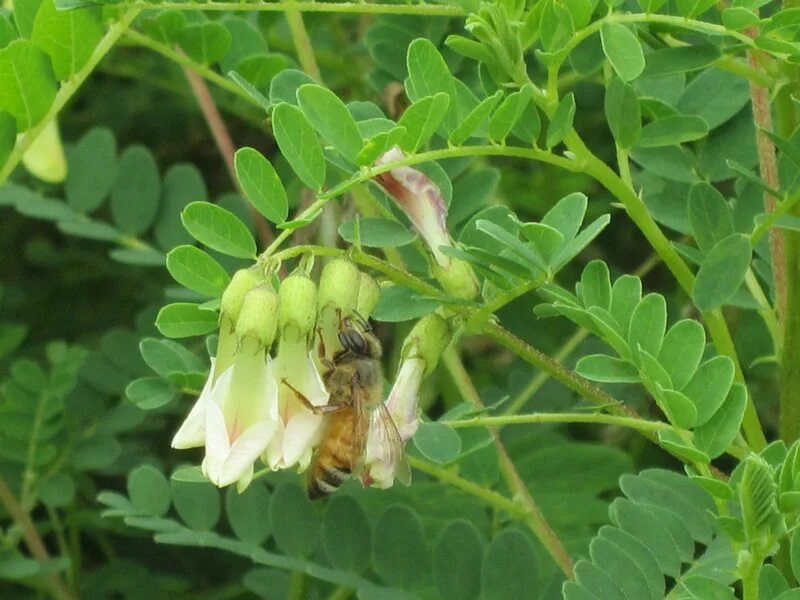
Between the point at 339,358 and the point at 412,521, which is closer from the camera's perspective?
the point at 339,358

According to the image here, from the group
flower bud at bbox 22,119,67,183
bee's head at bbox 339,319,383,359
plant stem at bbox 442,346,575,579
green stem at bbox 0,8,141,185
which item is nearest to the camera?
bee's head at bbox 339,319,383,359

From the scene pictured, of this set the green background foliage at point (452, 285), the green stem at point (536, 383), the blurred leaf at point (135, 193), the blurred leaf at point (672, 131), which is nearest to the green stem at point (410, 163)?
the green background foliage at point (452, 285)

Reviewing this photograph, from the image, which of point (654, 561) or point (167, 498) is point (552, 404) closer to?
point (167, 498)

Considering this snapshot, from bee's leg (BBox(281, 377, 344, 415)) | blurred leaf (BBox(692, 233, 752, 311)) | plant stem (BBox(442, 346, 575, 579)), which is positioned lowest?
plant stem (BBox(442, 346, 575, 579))

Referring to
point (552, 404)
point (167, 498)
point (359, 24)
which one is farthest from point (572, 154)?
point (359, 24)

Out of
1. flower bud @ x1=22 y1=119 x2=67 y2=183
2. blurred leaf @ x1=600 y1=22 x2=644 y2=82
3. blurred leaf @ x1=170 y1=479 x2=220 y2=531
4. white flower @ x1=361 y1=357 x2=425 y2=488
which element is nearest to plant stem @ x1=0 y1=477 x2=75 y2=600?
blurred leaf @ x1=170 y1=479 x2=220 y2=531

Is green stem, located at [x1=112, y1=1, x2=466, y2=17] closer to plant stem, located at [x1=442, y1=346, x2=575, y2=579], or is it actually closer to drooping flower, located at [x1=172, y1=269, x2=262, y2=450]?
drooping flower, located at [x1=172, y1=269, x2=262, y2=450]
